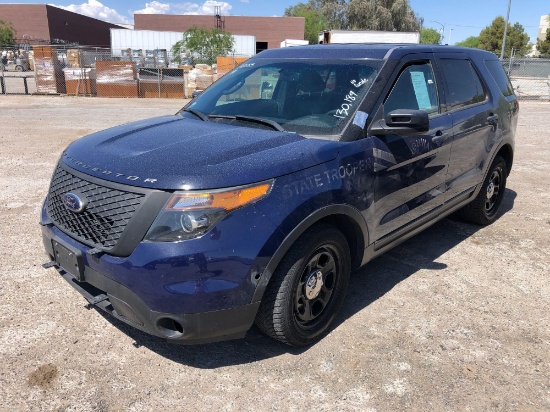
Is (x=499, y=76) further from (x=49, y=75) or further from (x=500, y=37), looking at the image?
(x=500, y=37)

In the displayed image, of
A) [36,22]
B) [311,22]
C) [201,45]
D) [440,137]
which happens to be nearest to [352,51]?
[440,137]

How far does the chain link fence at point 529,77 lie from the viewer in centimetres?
2359

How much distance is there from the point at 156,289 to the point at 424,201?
2415 millimetres

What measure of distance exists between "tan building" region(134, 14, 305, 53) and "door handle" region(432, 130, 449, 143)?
193ft

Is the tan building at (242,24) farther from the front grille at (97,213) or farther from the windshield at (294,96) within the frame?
the front grille at (97,213)

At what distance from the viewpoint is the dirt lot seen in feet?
Answer: 8.68

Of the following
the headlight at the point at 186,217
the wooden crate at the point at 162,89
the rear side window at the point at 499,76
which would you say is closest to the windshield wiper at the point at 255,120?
the headlight at the point at 186,217

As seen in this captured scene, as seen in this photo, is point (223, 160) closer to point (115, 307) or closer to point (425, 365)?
point (115, 307)

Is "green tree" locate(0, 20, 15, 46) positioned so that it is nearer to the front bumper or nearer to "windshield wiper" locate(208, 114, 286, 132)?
"windshield wiper" locate(208, 114, 286, 132)

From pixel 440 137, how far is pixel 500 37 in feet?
251

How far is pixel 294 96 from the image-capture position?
3611 mm

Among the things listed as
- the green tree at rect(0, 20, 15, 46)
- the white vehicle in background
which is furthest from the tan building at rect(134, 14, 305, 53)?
the white vehicle in background

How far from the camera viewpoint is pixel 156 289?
2.43 m

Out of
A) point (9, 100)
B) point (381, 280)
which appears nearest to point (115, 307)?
point (381, 280)
